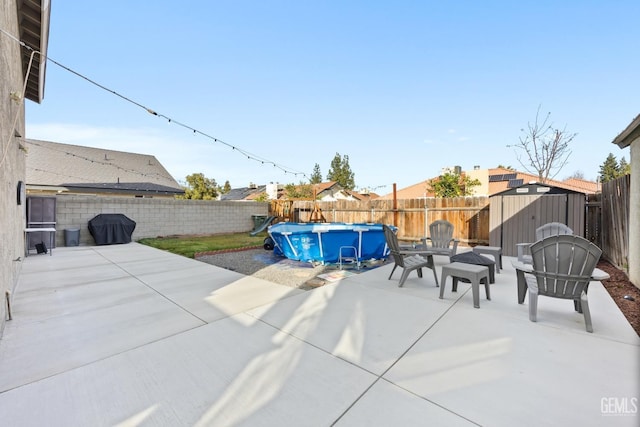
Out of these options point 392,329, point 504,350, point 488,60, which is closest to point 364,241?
point 392,329

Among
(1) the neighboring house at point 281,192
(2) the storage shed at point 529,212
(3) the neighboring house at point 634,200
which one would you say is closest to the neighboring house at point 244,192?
(1) the neighboring house at point 281,192

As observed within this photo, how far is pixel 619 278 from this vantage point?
14.4 feet

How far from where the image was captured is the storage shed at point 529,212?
605cm

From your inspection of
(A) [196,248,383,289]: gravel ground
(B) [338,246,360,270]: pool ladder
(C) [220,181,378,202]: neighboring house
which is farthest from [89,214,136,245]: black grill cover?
(C) [220,181,378,202]: neighboring house

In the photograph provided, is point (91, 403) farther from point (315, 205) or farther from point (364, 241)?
point (315, 205)

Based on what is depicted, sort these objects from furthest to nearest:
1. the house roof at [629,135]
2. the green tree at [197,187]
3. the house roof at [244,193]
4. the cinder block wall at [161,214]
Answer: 1. the house roof at [244,193]
2. the green tree at [197,187]
3. the cinder block wall at [161,214]
4. the house roof at [629,135]

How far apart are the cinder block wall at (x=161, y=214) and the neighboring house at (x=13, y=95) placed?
147 inches

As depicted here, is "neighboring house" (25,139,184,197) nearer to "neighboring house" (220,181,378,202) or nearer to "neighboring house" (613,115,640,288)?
"neighboring house" (220,181,378,202)

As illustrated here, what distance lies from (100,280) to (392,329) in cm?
488

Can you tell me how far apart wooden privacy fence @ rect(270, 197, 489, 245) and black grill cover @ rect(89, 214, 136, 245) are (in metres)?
6.90

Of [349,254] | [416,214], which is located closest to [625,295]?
[349,254]

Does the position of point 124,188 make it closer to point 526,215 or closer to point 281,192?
point 281,192

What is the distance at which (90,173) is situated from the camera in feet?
52.4

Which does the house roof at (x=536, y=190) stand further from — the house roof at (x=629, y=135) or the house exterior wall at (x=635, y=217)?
the house exterior wall at (x=635, y=217)
